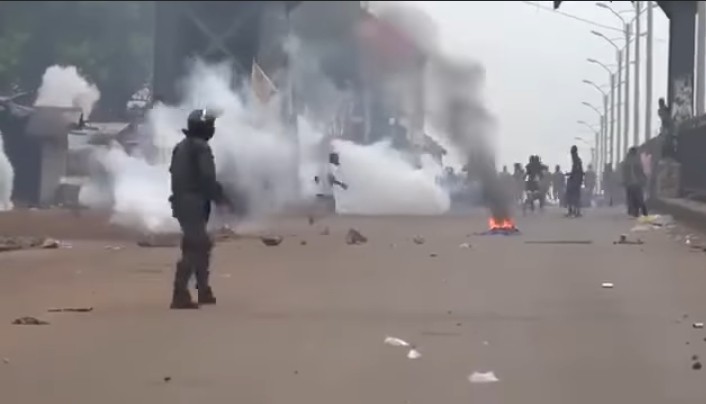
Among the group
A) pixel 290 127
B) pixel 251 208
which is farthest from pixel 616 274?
pixel 290 127

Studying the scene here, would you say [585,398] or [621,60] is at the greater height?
[621,60]

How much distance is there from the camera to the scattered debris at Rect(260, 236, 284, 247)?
932 inches

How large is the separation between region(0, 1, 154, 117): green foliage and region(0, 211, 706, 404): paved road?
85.4 ft

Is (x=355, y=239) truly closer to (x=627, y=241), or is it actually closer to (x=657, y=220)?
(x=627, y=241)

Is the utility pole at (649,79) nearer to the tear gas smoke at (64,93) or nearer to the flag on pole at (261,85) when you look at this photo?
the tear gas smoke at (64,93)

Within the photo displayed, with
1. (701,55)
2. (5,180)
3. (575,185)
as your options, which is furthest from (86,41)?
(701,55)

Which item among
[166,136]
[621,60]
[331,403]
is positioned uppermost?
[621,60]

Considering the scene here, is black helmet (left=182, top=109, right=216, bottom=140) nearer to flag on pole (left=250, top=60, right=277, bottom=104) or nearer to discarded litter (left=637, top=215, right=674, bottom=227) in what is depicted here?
flag on pole (left=250, top=60, right=277, bottom=104)

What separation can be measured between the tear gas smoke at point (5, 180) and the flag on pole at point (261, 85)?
A: 728 cm

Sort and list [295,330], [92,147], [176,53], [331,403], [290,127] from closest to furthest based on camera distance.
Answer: [331,403], [295,330], [176,53], [290,127], [92,147]

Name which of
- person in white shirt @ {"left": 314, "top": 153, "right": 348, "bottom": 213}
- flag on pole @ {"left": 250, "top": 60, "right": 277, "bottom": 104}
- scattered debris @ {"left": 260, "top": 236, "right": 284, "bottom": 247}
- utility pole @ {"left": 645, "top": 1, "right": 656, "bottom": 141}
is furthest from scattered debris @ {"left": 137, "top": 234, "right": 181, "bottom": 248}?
utility pole @ {"left": 645, "top": 1, "right": 656, "bottom": 141}

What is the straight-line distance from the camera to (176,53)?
29.5 metres

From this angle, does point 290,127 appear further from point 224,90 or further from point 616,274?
point 616,274

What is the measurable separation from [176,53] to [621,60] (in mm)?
56854
